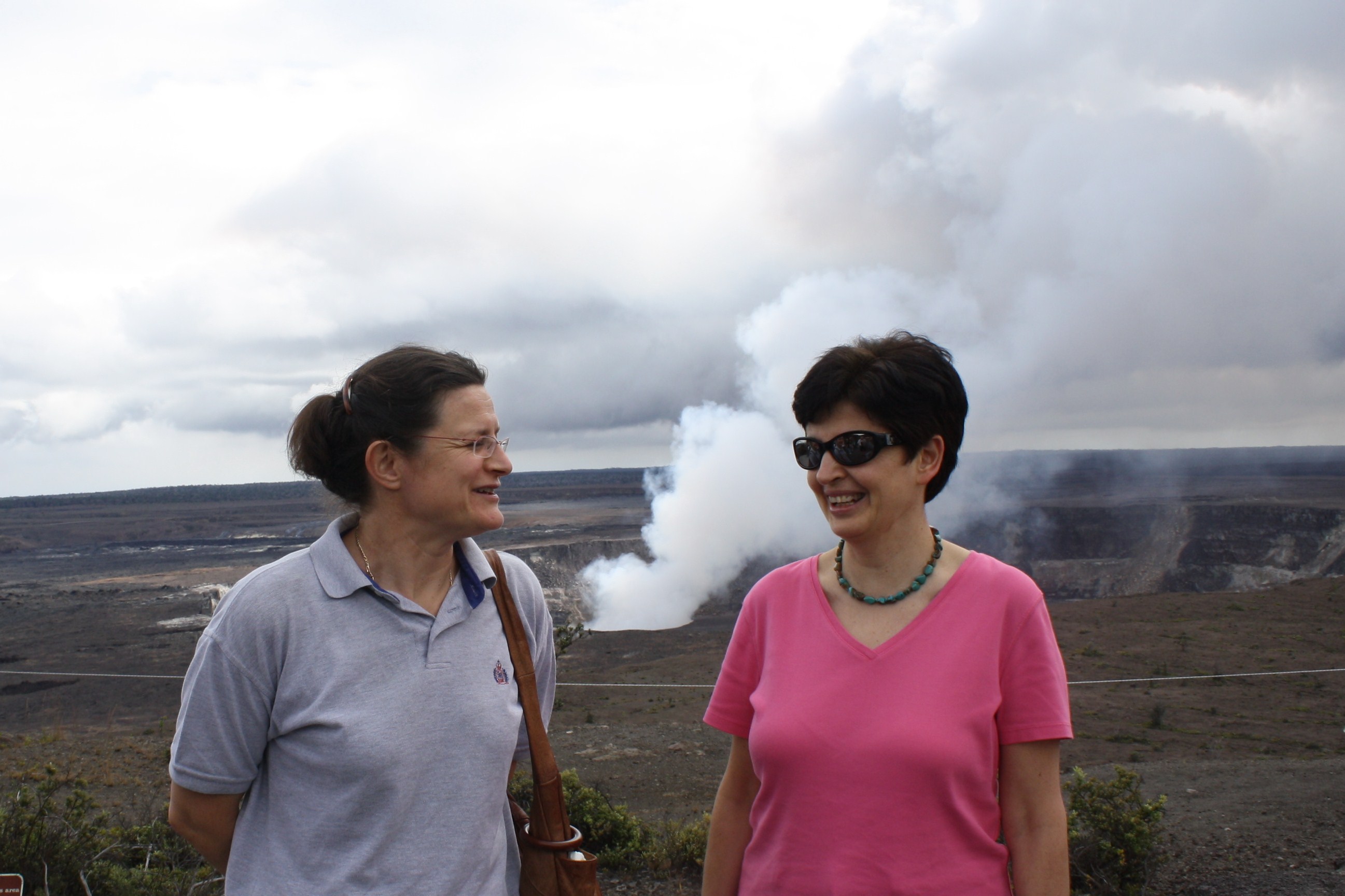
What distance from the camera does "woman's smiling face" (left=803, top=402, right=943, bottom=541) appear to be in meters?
2.16

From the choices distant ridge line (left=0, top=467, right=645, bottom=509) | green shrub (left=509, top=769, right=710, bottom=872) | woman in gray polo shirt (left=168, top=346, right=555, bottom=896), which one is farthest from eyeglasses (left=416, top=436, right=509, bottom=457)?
distant ridge line (left=0, top=467, right=645, bottom=509)

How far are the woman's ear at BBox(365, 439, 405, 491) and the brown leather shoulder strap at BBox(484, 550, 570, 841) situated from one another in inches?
15.8

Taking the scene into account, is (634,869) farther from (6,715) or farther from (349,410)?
(6,715)

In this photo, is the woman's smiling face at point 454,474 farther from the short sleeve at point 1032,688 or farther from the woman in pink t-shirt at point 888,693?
the short sleeve at point 1032,688

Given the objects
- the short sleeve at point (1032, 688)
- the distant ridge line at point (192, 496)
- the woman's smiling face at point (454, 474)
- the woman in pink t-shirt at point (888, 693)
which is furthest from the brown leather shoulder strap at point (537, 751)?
the distant ridge line at point (192, 496)

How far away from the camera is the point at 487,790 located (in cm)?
208

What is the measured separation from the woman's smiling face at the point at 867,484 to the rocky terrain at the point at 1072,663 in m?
1.32

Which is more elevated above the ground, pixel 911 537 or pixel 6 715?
pixel 911 537

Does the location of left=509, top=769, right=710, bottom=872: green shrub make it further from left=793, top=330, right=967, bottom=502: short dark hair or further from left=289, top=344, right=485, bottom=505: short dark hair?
left=793, top=330, right=967, bottom=502: short dark hair

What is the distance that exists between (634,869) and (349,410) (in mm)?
5994

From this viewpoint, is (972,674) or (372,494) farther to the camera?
(372,494)

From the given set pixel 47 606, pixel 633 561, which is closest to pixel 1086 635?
pixel 633 561

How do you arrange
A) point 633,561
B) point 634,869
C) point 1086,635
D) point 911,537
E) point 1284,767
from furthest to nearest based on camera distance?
1. point 633,561
2. point 1086,635
3. point 1284,767
4. point 634,869
5. point 911,537

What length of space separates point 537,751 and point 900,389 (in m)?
1.17
